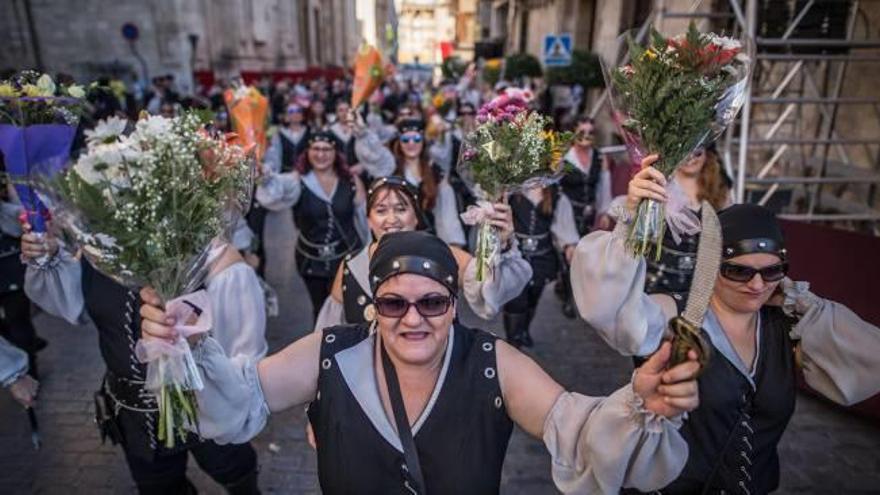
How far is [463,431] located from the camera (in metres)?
2.00

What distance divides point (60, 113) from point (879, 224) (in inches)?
328

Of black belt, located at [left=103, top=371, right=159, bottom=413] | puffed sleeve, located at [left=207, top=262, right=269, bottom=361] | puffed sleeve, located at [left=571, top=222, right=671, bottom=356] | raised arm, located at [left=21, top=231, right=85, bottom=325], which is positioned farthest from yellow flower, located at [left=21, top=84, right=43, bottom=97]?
puffed sleeve, located at [left=571, top=222, right=671, bottom=356]

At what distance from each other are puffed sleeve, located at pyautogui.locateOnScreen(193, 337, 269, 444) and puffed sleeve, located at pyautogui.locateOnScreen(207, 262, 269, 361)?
87 centimetres

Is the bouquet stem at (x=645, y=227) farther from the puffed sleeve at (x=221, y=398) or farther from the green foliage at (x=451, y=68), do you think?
the green foliage at (x=451, y=68)

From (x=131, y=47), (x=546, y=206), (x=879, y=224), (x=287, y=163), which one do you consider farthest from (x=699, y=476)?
(x=131, y=47)

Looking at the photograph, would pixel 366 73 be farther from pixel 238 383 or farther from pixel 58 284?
pixel 238 383

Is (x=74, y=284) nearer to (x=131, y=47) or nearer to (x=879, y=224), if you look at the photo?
(x=879, y=224)

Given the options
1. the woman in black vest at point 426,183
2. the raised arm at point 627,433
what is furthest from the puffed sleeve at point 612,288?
the woman in black vest at point 426,183

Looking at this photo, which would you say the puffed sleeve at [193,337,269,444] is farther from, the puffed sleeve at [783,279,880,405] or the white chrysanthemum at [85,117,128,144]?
the puffed sleeve at [783,279,880,405]

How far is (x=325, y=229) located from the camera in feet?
17.5

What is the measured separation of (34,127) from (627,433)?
3.02 meters

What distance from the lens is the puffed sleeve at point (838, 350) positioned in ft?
7.30

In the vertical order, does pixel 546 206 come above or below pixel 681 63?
below

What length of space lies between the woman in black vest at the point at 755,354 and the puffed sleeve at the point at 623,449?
20.7 inches
